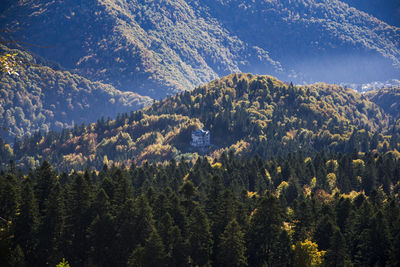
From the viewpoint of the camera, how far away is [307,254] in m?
84.4

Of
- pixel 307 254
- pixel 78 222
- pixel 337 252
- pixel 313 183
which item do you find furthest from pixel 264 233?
pixel 313 183

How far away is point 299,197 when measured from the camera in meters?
129

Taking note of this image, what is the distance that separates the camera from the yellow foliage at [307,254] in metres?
82.9

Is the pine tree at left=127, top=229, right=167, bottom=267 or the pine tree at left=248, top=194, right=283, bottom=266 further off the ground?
the pine tree at left=248, top=194, right=283, bottom=266

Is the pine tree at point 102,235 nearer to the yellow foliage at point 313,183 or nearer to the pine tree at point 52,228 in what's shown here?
the pine tree at point 52,228

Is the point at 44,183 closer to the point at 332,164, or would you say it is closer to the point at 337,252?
the point at 337,252

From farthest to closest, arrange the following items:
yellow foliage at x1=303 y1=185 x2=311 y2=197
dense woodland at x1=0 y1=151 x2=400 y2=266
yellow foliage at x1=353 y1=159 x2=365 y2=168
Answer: yellow foliage at x1=353 y1=159 x2=365 y2=168
yellow foliage at x1=303 y1=185 x2=311 y2=197
dense woodland at x1=0 y1=151 x2=400 y2=266

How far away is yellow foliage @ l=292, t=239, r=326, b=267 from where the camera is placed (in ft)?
272

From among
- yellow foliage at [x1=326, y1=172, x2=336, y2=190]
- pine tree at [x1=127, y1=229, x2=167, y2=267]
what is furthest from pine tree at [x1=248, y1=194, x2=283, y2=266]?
yellow foliage at [x1=326, y1=172, x2=336, y2=190]

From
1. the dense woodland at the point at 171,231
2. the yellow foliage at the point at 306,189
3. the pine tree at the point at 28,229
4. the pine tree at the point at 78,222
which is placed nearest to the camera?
the dense woodland at the point at 171,231

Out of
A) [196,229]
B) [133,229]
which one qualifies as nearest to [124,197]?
[133,229]

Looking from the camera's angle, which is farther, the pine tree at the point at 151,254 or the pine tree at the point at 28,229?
the pine tree at the point at 28,229

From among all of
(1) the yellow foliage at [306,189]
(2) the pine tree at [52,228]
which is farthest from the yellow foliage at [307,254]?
(1) the yellow foliage at [306,189]

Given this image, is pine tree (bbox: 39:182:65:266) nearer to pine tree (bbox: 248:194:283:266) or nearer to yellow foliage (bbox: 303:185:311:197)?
pine tree (bbox: 248:194:283:266)
